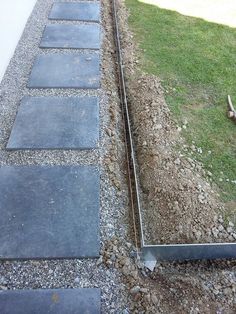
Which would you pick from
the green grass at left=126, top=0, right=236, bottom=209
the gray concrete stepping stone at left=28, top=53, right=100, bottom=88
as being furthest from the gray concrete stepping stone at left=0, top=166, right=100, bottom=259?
the gray concrete stepping stone at left=28, top=53, right=100, bottom=88

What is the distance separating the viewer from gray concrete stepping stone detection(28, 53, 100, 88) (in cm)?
586

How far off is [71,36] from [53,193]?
4.18 meters

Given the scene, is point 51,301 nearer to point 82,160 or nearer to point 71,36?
point 82,160

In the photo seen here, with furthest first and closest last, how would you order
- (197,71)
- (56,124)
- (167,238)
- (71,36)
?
1. (71,36)
2. (197,71)
3. (56,124)
4. (167,238)

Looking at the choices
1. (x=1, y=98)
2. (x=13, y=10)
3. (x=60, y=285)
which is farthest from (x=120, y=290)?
(x=13, y=10)

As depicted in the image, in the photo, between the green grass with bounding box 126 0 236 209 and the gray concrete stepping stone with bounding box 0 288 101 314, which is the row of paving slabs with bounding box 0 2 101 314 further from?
the green grass with bounding box 126 0 236 209

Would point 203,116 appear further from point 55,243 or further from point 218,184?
point 55,243

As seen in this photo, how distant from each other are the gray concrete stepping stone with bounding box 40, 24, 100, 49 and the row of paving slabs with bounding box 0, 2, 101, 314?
27.8 inches

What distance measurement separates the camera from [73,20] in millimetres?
7719

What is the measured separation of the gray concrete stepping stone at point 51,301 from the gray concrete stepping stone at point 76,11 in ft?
20.3

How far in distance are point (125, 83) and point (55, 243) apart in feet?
11.0

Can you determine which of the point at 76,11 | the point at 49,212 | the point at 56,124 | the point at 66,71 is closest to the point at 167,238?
the point at 49,212

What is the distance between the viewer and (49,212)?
390cm

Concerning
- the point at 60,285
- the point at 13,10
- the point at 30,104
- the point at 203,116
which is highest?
the point at 13,10
